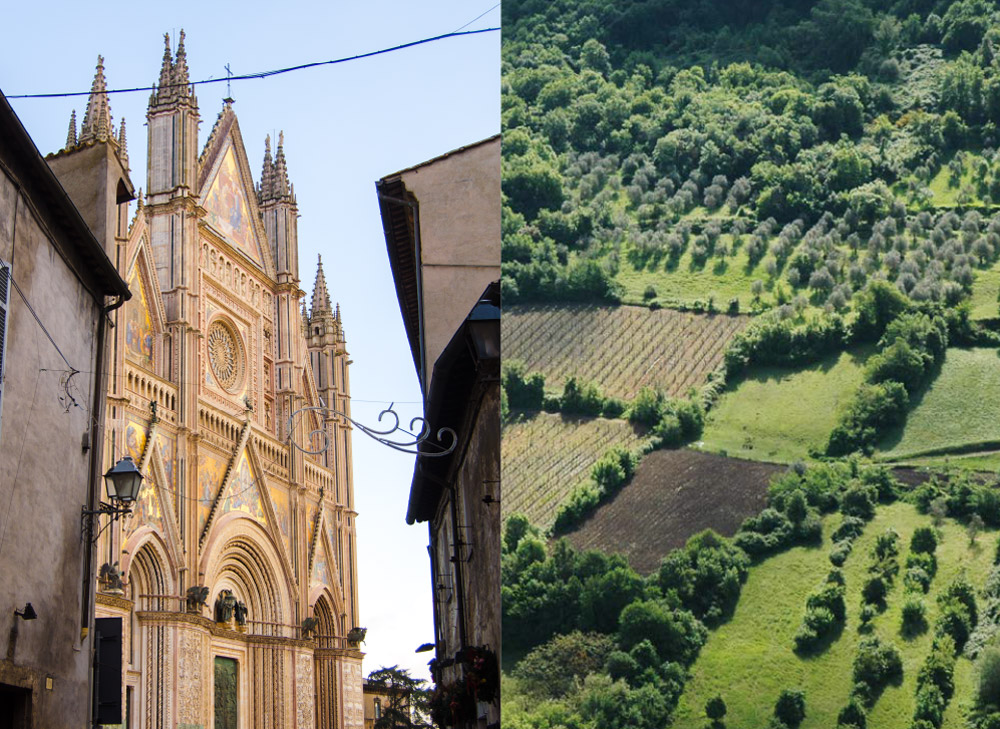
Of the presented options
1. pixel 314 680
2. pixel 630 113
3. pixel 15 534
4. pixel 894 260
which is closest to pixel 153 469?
pixel 314 680

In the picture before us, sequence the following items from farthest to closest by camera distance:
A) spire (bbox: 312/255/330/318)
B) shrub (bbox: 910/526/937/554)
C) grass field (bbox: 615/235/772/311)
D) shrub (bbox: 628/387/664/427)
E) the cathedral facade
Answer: spire (bbox: 312/255/330/318)
the cathedral facade
grass field (bbox: 615/235/772/311)
shrub (bbox: 628/387/664/427)
shrub (bbox: 910/526/937/554)

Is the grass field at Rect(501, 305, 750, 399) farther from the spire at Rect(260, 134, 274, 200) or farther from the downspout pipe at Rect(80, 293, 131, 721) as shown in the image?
the spire at Rect(260, 134, 274, 200)

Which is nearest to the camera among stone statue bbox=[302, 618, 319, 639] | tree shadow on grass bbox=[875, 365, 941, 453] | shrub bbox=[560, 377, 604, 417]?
tree shadow on grass bbox=[875, 365, 941, 453]

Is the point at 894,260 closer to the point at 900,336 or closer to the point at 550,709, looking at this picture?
the point at 900,336

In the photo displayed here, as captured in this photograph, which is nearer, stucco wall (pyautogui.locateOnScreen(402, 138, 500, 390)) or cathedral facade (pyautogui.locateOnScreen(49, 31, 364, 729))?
stucco wall (pyautogui.locateOnScreen(402, 138, 500, 390))

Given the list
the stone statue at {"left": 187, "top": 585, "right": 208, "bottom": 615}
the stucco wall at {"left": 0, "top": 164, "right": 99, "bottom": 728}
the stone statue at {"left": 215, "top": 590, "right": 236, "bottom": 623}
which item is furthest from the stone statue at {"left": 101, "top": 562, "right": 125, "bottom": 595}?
the stucco wall at {"left": 0, "top": 164, "right": 99, "bottom": 728}

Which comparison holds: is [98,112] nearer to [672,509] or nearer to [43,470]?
[43,470]

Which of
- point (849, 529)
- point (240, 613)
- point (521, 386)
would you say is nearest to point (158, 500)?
point (240, 613)
